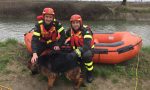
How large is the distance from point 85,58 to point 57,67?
2.24 ft

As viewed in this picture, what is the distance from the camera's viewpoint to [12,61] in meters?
7.91

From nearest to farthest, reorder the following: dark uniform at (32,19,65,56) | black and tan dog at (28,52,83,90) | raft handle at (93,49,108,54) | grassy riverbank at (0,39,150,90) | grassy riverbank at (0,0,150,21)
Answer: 1. black and tan dog at (28,52,83,90)
2. dark uniform at (32,19,65,56)
3. grassy riverbank at (0,39,150,90)
4. raft handle at (93,49,108,54)
5. grassy riverbank at (0,0,150,21)

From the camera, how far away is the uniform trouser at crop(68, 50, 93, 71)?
6.69 meters

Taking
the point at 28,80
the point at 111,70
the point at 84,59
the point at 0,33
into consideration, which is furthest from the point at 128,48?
the point at 0,33

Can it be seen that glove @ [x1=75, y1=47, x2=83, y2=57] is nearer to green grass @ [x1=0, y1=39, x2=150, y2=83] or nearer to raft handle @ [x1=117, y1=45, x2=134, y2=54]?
green grass @ [x1=0, y1=39, x2=150, y2=83]

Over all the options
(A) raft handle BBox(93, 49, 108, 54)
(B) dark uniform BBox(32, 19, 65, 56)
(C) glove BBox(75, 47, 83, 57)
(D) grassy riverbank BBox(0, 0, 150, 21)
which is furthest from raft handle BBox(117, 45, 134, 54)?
(D) grassy riverbank BBox(0, 0, 150, 21)

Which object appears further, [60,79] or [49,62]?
[60,79]

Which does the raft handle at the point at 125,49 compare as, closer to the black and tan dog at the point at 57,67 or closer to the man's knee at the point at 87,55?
the man's knee at the point at 87,55

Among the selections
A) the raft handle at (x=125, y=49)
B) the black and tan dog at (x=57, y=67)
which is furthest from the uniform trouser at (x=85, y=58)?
the raft handle at (x=125, y=49)

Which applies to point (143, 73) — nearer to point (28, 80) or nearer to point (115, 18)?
Result: point (28, 80)

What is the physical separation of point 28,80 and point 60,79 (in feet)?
2.45

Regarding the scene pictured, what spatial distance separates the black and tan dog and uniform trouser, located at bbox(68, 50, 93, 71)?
11 cm

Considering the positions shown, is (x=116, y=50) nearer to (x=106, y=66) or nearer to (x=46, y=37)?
(x=106, y=66)

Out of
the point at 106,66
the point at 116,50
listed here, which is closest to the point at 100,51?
the point at 116,50
